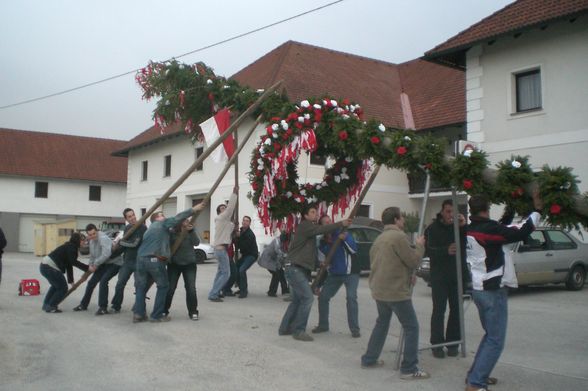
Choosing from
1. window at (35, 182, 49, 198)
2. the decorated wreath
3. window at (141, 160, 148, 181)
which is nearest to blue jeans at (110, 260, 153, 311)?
the decorated wreath

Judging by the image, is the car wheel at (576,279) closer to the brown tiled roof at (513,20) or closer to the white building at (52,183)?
the brown tiled roof at (513,20)

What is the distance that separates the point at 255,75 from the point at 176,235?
21.5 m

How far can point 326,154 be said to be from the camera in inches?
381

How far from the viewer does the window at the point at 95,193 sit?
145 feet

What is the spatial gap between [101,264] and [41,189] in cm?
3507

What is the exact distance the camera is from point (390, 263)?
20.7ft

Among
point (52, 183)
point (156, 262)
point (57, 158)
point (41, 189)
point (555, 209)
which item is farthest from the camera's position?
point (57, 158)

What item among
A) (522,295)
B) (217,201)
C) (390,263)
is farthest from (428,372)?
(217,201)

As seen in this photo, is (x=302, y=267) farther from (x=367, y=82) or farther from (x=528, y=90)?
(x=367, y=82)

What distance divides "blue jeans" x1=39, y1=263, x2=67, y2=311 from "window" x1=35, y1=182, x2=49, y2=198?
3424cm

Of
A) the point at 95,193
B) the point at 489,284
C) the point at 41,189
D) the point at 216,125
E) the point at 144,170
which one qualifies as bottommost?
the point at 489,284

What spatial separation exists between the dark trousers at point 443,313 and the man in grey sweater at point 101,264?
5674mm

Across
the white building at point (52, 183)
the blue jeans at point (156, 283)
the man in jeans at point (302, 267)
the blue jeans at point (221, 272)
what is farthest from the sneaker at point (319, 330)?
the white building at point (52, 183)

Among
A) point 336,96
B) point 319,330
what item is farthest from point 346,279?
point 336,96
